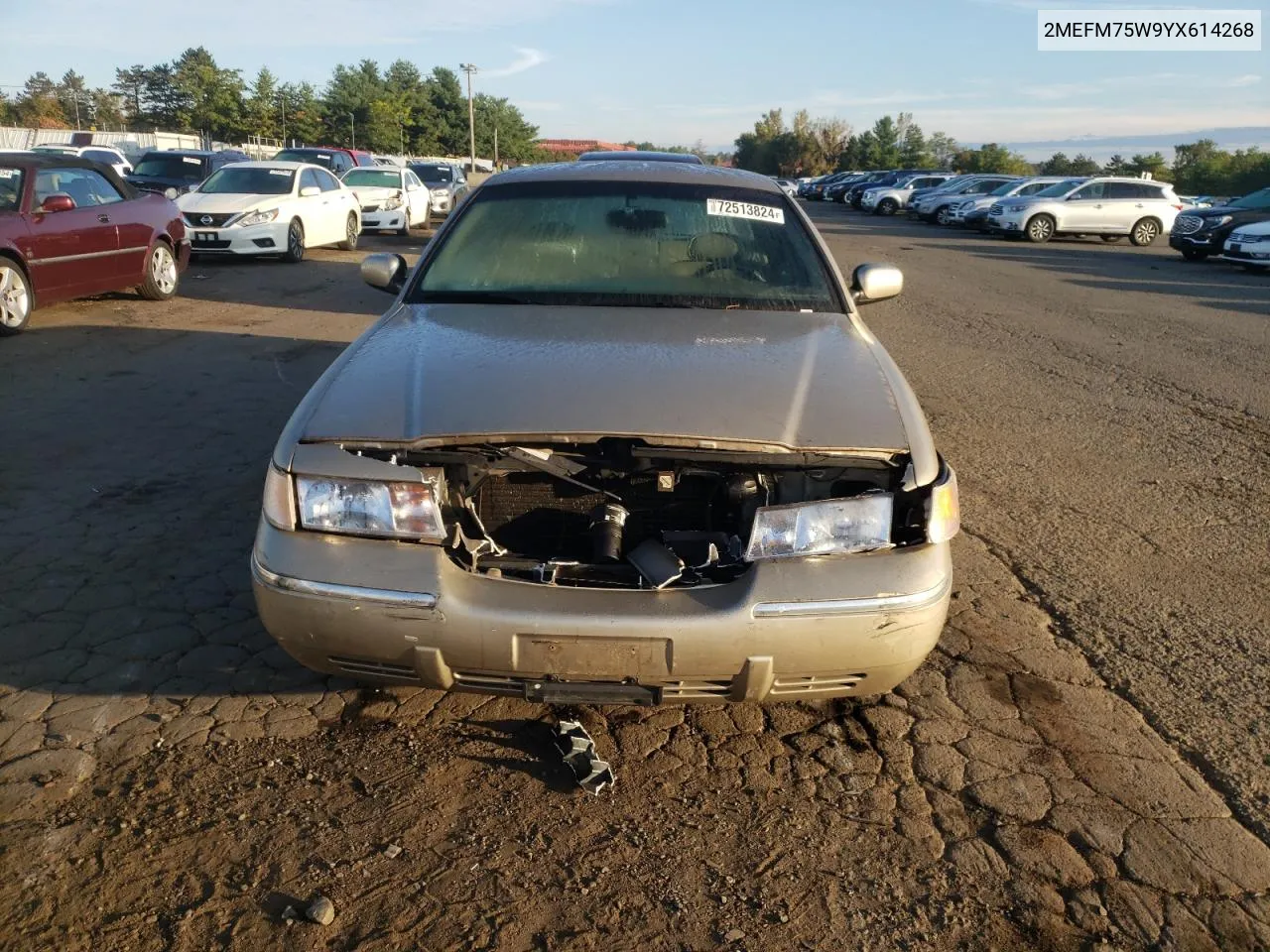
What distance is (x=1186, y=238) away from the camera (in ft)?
63.7

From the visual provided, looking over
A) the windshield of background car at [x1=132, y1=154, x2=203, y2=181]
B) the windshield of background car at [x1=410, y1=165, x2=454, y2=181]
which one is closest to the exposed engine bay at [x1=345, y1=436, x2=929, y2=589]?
the windshield of background car at [x1=132, y1=154, x2=203, y2=181]

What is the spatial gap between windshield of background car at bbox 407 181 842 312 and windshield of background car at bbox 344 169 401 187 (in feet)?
52.6

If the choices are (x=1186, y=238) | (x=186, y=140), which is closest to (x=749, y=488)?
(x=1186, y=238)

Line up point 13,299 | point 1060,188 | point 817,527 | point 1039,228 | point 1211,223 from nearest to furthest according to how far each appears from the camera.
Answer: point 817,527, point 13,299, point 1211,223, point 1039,228, point 1060,188

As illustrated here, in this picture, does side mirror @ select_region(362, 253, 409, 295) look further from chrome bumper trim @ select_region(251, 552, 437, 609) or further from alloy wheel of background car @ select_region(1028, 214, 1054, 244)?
alloy wheel of background car @ select_region(1028, 214, 1054, 244)

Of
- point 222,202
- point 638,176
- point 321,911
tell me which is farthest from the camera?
point 222,202

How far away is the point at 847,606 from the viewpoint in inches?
97.5

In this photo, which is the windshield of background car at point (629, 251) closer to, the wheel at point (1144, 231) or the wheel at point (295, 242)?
the wheel at point (295, 242)

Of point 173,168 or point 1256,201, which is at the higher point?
point 173,168

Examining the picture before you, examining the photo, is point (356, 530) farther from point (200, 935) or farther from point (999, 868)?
point (999, 868)

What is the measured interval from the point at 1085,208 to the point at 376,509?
2555 centimetres

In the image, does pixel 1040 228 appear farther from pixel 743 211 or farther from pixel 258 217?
pixel 743 211

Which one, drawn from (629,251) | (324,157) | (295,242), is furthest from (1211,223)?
(324,157)

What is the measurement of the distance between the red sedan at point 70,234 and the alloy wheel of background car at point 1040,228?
20682 mm
